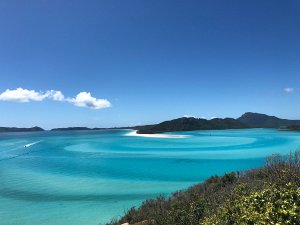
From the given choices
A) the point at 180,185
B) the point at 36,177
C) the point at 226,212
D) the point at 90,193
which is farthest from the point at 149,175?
the point at 226,212

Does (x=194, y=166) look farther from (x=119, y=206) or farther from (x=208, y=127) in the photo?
(x=208, y=127)

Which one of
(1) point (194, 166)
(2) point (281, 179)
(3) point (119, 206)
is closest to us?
(2) point (281, 179)

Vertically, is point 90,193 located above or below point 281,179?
below

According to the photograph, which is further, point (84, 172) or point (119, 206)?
point (84, 172)

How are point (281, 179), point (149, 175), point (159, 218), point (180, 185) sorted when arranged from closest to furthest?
1. point (281, 179)
2. point (159, 218)
3. point (180, 185)
4. point (149, 175)

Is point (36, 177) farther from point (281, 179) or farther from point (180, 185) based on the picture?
point (281, 179)

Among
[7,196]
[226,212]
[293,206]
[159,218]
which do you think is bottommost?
[7,196]

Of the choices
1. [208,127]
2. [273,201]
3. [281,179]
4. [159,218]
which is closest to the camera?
[273,201]

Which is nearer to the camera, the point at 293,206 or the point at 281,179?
the point at 293,206

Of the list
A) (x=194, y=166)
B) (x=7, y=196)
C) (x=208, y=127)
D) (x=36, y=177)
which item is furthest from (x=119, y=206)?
(x=208, y=127)
